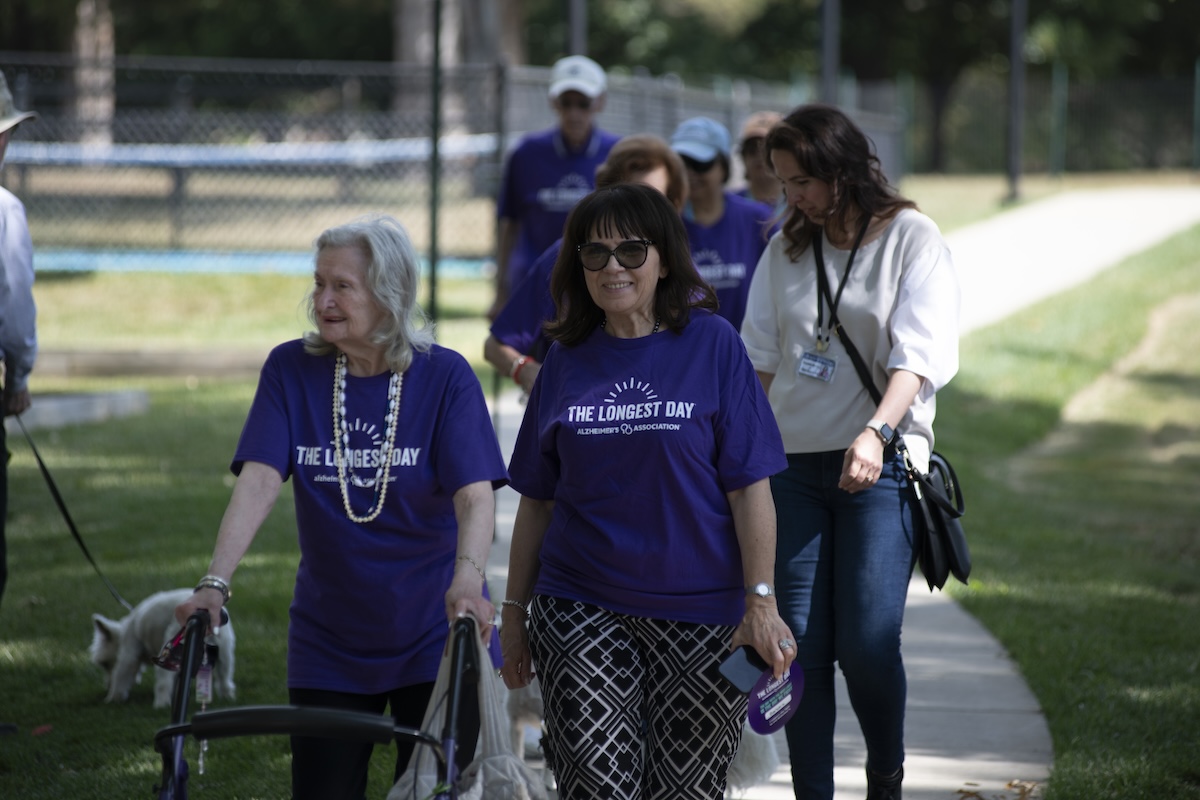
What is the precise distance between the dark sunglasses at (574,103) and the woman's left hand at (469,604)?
484 centimetres

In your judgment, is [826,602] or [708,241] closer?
[826,602]

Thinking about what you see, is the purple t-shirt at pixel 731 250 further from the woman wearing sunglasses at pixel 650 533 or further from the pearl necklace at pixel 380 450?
the pearl necklace at pixel 380 450

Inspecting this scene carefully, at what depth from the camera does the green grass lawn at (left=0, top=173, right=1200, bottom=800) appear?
5152 mm

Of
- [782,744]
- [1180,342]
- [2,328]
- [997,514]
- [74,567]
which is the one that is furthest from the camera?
[1180,342]

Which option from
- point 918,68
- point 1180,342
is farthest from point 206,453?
point 918,68

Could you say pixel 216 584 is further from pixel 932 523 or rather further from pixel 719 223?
pixel 719 223

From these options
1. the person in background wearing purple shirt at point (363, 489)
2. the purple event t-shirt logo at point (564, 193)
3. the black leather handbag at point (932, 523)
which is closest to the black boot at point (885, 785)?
the black leather handbag at point (932, 523)

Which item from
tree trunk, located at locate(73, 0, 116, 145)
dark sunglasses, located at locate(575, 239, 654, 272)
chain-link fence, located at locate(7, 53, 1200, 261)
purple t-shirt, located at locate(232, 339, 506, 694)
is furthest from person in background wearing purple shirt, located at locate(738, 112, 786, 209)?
tree trunk, located at locate(73, 0, 116, 145)

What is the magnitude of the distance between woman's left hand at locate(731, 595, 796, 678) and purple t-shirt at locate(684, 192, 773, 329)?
2218 millimetres

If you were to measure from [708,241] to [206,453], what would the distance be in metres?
5.86

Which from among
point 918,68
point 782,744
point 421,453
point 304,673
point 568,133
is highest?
point 918,68

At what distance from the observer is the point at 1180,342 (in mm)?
16656

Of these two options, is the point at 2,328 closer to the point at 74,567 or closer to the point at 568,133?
the point at 74,567

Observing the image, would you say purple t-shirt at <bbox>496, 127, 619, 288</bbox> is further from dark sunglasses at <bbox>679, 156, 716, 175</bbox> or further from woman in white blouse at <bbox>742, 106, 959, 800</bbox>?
woman in white blouse at <bbox>742, 106, 959, 800</bbox>
